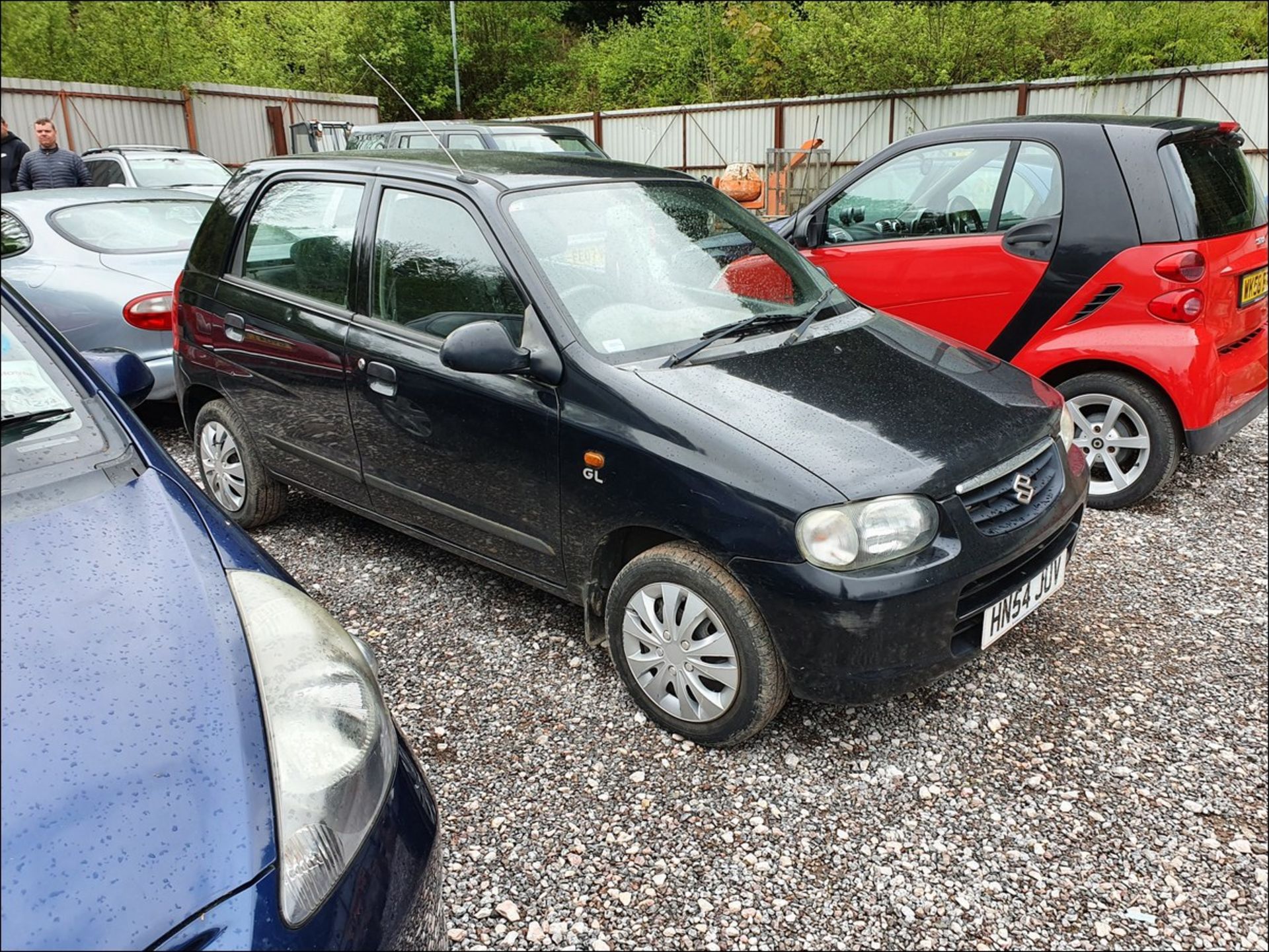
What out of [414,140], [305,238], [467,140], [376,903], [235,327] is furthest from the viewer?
[414,140]

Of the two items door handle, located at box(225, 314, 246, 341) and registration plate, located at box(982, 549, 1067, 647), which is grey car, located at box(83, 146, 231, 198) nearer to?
door handle, located at box(225, 314, 246, 341)

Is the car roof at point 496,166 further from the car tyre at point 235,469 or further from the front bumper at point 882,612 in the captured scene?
the front bumper at point 882,612

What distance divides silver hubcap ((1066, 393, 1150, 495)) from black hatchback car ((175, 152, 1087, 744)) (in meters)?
1.40

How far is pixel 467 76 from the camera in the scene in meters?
29.5

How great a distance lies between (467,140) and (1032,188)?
7.31m

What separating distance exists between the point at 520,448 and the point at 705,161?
56.3 feet

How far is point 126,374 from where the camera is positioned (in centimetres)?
270

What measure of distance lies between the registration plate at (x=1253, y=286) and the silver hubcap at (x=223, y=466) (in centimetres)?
486

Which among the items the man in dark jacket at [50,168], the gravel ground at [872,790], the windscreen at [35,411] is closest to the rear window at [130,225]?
the gravel ground at [872,790]

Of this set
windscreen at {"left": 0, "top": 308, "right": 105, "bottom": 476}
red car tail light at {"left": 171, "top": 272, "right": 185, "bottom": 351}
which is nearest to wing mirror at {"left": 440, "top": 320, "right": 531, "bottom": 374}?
windscreen at {"left": 0, "top": 308, "right": 105, "bottom": 476}

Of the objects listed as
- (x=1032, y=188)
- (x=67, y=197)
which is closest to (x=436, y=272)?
(x=1032, y=188)

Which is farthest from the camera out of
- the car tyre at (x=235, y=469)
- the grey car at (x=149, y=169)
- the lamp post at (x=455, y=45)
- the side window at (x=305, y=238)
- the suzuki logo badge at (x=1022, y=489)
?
the lamp post at (x=455, y=45)

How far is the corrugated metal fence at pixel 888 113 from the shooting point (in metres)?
13.4

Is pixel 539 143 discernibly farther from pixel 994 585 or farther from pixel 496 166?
pixel 994 585
